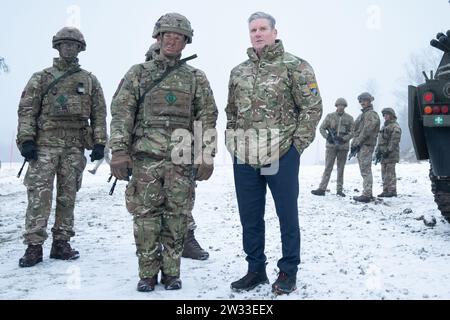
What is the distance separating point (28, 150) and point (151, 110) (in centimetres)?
178

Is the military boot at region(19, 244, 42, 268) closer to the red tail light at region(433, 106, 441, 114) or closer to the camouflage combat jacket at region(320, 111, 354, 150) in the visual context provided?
the red tail light at region(433, 106, 441, 114)

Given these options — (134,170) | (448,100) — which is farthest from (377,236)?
(134,170)

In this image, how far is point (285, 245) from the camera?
385cm

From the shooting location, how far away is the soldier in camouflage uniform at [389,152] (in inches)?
435

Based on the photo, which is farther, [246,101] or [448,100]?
[448,100]

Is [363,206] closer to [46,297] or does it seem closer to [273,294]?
[273,294]

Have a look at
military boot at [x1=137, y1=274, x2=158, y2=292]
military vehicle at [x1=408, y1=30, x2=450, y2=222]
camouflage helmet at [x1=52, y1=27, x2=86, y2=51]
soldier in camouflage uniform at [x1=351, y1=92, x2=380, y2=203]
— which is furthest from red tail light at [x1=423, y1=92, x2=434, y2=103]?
soldier in camouflage uniform at [x1=351, y1=92, x2=380, y2=203]

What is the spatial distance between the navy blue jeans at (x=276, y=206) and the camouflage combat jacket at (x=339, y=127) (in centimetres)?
792

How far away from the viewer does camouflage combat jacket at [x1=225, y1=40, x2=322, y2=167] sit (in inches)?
149

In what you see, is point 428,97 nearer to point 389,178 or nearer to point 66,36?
point 66,36

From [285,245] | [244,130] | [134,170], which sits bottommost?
[285,245]

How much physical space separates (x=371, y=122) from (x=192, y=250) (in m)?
7.06

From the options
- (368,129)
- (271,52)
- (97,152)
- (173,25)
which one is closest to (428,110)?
(271,52)

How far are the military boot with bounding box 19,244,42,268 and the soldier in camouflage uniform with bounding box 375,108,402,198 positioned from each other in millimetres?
8561
